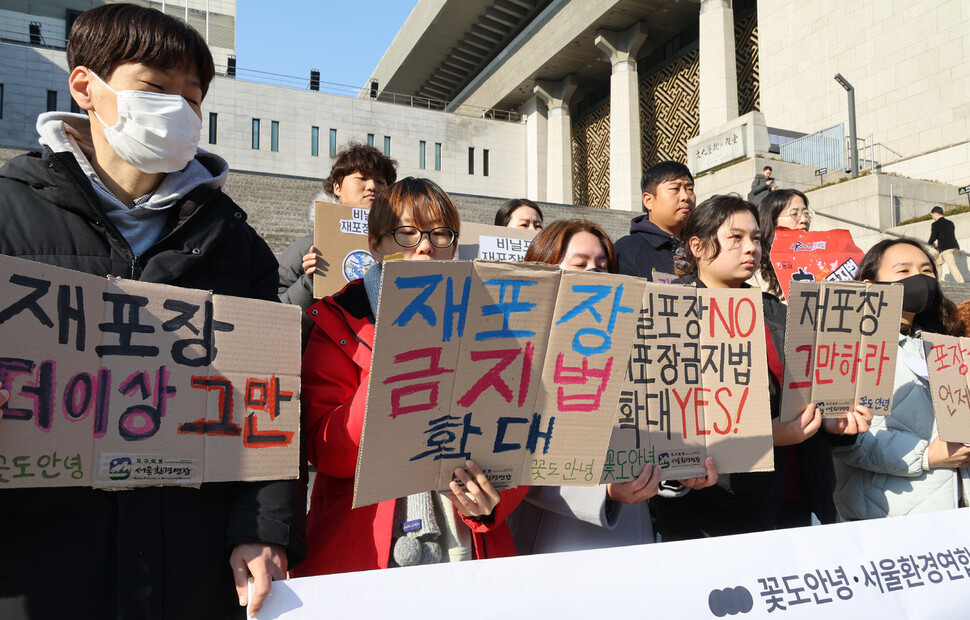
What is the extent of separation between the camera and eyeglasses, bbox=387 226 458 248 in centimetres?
209

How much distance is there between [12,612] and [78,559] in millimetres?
134

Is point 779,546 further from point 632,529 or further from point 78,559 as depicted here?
point 78,559

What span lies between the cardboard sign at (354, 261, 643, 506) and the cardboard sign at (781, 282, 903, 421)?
801mm

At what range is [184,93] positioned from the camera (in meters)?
1.72

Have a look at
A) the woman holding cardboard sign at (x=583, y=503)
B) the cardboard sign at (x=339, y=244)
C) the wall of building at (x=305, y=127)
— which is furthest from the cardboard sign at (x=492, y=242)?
the wall of building at (x=305, y=127)

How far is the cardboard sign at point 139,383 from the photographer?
129 cm

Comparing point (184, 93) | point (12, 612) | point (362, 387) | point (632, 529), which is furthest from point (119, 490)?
point (632, 529)

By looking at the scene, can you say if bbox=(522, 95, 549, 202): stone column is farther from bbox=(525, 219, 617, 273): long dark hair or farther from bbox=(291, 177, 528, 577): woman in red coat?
bbox=(291, 177, 528, 577): woman in red coat

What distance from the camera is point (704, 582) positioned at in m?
1.66

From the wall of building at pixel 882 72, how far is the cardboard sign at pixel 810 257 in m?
13.3

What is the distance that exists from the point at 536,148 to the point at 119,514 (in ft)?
96.4

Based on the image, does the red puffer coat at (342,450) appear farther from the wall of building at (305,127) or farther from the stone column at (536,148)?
the stone column at (536,148)

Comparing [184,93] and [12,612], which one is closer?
[12,612]

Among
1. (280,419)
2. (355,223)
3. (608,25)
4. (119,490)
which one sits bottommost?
(119,490)
